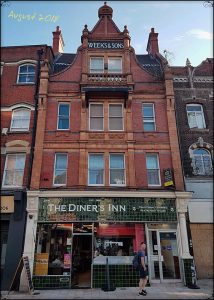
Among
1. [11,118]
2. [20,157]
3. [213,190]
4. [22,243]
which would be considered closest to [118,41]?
[11,118]

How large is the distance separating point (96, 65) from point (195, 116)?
7456 millimetres

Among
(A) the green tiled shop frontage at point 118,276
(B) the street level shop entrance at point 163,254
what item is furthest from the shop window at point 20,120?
(B) the street level shop entrance at point 163,254

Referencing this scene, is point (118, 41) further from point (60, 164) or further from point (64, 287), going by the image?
point (64, 287)

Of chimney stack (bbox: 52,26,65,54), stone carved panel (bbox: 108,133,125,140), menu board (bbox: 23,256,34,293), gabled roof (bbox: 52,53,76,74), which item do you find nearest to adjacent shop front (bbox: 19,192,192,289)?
menu board (bbox: 23,256,34,293)

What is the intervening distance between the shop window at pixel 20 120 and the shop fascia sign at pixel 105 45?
6378 millimetres

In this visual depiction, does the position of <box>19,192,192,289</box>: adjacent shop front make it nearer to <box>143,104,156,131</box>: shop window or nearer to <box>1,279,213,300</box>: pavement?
<box>1,279,213,300</box>: pavement

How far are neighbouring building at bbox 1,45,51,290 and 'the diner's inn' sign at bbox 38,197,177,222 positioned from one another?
1.47 meters

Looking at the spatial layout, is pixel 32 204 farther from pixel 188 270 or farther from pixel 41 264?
pixel 188 270

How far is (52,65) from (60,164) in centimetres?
773

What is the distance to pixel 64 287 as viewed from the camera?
1294cm

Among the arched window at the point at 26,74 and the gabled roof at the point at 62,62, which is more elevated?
the gabled roof at the point at 62,62

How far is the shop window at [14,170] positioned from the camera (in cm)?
1522

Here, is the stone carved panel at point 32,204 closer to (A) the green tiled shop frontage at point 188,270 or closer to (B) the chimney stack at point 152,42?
(A) the green tiled shop frontage at point 188,270

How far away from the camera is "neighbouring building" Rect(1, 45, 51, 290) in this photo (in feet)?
44.7
